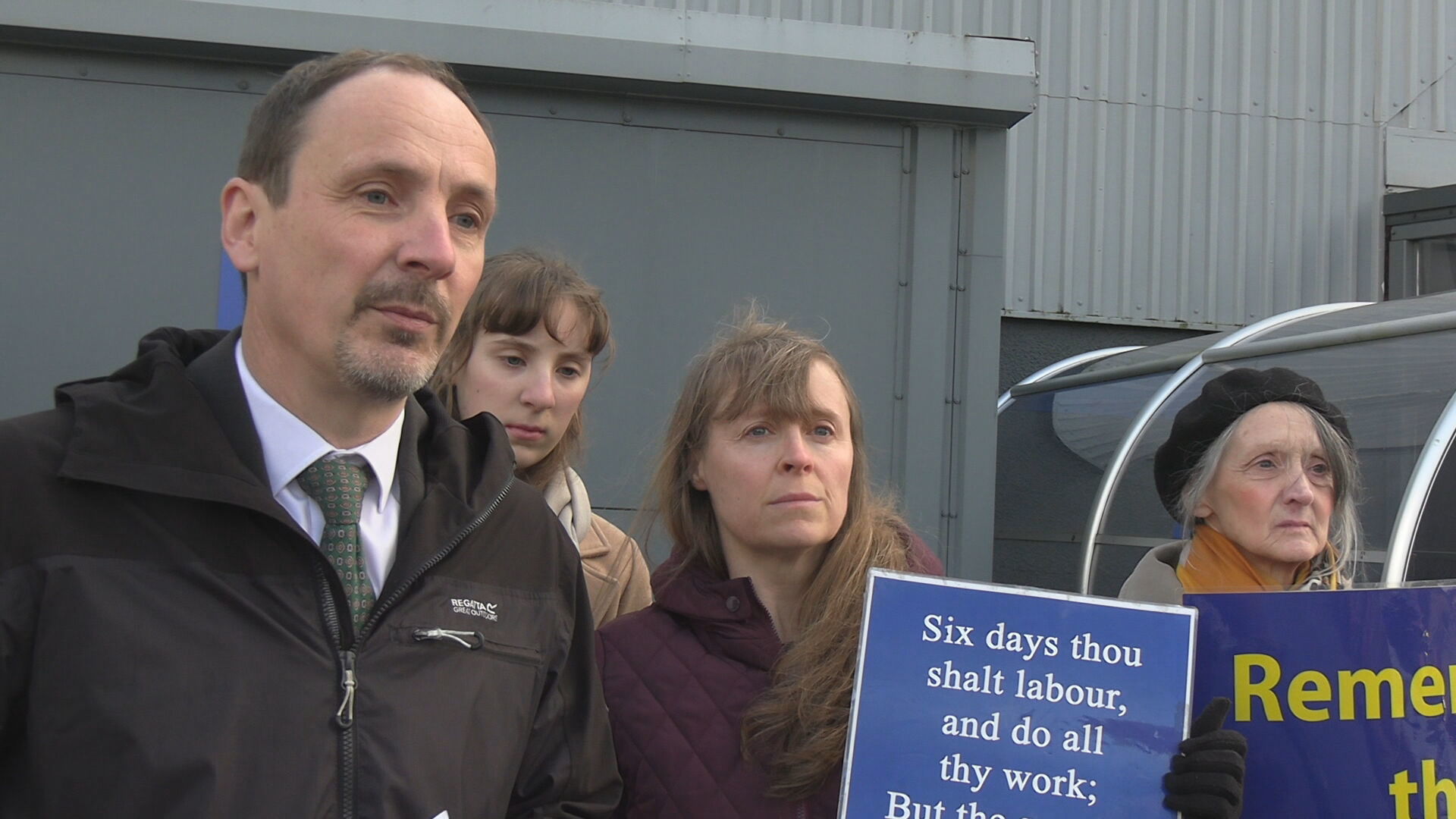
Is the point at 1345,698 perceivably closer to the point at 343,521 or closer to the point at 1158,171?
the point at 343,521

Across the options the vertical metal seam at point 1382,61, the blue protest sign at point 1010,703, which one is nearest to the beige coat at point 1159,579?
the blue protest sign at point 1010,703

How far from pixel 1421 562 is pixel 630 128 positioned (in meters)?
2.78

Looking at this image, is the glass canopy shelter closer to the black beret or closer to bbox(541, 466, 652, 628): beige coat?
the black beret

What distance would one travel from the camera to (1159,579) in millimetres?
2926

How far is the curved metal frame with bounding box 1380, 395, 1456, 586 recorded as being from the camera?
159 inches

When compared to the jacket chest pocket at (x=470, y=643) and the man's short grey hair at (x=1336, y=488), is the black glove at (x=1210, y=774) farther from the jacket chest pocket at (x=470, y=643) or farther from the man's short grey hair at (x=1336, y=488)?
the jacket chest pocket at (x=470, y=643)

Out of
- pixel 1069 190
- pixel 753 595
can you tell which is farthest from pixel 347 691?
pixel 1069 190

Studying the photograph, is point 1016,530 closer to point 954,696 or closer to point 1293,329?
point 1293,329

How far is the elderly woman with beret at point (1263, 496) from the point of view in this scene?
8.92 feet

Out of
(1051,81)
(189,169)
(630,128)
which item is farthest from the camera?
(1051,81)

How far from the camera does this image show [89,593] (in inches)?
57.7

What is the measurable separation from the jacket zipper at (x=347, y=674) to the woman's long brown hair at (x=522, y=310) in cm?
118

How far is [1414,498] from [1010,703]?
265 centimetres

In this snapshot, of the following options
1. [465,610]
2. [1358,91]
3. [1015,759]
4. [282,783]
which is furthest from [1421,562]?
[1358,91]
